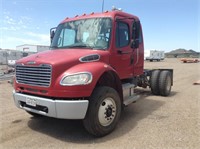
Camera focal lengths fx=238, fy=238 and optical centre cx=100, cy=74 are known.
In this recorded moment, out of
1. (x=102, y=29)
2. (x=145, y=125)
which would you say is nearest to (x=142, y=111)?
(x=145, y=125)

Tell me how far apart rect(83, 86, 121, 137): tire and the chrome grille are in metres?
0.96

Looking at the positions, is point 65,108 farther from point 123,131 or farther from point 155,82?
point 155,82

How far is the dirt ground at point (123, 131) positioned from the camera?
4473mm

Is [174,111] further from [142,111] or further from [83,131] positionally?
[83,131]

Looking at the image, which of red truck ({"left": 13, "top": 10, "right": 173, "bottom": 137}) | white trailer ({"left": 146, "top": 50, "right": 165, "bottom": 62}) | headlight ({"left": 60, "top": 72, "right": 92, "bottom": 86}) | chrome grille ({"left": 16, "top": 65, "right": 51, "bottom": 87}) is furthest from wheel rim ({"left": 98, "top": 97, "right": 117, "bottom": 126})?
white trailer ({"left": 146, "top": 50, "right": 165, "bottom": 62})

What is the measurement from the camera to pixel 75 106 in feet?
14.3

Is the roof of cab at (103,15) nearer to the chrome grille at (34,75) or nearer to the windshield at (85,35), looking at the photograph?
the windshield at (85,35)

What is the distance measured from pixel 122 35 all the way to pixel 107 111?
83.6 inches

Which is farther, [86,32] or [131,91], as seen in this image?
[131,91]

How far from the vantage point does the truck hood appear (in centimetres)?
462

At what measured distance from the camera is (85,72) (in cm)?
450

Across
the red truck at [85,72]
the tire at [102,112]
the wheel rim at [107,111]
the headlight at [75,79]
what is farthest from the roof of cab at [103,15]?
the wheel rim at [107,111]

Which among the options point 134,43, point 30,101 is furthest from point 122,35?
point 30,101

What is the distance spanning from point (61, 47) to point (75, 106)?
212 centimetres
